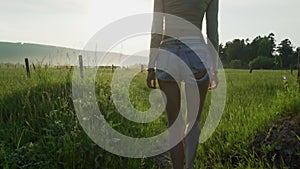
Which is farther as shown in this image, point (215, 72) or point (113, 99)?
point (113, 99)

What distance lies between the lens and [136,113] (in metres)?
4.88

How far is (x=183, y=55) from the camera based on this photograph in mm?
2451

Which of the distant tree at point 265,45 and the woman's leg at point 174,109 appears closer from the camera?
the woman's leg at point 174,109

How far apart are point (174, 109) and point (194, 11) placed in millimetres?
759

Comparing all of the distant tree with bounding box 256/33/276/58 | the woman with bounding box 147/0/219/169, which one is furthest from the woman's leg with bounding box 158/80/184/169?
the distant tree with bounding box 256/33/276/58

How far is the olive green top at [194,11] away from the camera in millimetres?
2430

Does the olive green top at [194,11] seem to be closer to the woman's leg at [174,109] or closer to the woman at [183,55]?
the woman at [183,55]

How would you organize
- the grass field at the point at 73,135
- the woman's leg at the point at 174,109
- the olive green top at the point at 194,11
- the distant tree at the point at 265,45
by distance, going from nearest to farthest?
the olive green top at the point at 194,11 < the woman's leg at the point at 174,109 < the grass field at the point at 73,135 < the distant tree at the point at 265,45

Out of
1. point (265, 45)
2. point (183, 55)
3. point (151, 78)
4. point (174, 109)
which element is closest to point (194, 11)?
point (183, 55)

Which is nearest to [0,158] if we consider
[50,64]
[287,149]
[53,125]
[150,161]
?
[53,125]

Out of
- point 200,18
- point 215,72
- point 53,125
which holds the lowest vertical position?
point 53,125

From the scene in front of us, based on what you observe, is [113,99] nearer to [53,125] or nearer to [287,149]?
[53,125]

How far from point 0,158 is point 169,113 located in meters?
1.53

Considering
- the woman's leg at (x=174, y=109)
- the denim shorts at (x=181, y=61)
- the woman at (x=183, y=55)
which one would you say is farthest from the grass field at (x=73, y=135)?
the denim shorts at (x=181, y=61)
